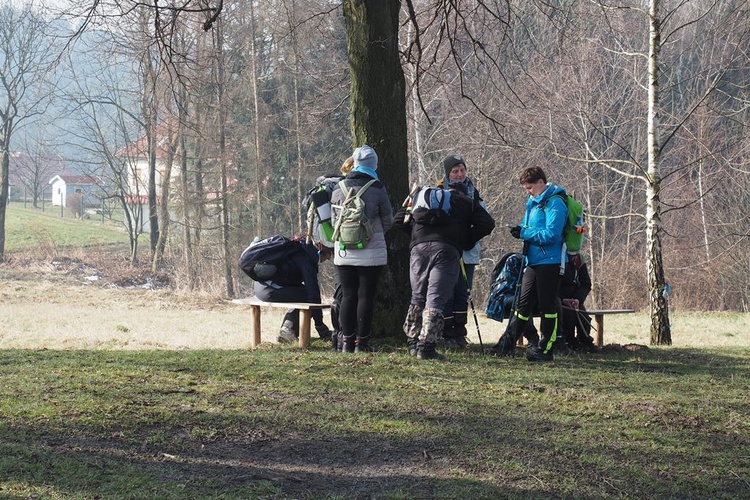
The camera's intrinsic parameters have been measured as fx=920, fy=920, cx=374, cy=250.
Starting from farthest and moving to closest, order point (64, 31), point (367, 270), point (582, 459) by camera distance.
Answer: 1. point (64, 31)
2. point (367, 270)
3. point (582, 459)

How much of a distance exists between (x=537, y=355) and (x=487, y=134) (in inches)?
737

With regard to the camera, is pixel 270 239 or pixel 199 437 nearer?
pixel 199 437

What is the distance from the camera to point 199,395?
22.2 feet

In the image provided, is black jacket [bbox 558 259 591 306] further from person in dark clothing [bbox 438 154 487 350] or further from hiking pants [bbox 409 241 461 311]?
hiking pants [bbox 409 241 461 311]

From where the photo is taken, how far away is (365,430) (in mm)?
5852

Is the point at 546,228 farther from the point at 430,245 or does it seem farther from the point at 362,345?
the point at 362,345

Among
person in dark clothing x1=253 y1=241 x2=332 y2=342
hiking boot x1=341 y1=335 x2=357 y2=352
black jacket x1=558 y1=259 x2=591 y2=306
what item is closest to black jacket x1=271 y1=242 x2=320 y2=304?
person in dark clothing x1=253 y1=241 x2=332 y2=342

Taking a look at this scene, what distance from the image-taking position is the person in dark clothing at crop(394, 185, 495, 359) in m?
8.45

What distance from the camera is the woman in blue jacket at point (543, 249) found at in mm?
8602

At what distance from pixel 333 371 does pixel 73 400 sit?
7.24 feet

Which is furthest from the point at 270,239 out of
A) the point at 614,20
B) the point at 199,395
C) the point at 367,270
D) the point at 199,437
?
the point at 614,20

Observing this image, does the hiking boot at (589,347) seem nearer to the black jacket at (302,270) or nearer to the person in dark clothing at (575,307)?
the person in dark clothing at (575,307)

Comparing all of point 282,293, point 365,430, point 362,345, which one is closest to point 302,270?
point 282,293

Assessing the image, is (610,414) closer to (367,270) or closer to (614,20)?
(367,270)
